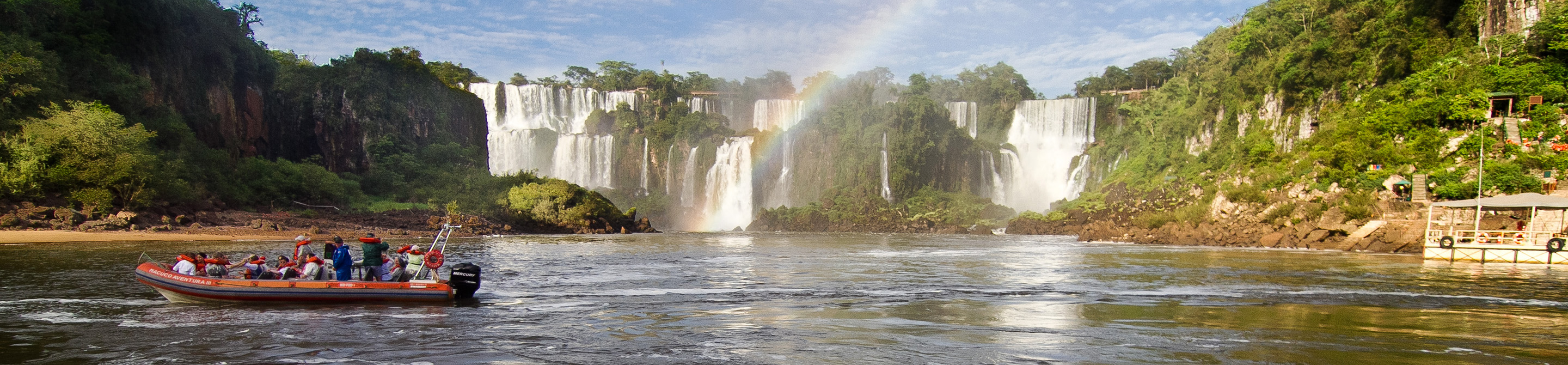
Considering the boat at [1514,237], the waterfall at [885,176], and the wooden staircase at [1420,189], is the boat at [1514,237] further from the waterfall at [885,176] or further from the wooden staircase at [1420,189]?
the waterfall at [885,176]

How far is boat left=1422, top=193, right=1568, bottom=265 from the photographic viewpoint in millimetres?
23969

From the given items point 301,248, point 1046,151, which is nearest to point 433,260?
point 301,248

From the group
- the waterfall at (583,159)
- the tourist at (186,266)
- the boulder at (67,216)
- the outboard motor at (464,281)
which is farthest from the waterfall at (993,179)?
the tourist at (186,266)

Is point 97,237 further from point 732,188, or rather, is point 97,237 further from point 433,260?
point 732,188

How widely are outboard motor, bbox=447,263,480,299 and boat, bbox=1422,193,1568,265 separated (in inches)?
1027

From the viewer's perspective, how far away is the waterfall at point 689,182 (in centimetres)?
7750

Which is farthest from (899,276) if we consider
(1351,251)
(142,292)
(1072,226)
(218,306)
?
(1072,226)

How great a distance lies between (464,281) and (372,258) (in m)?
1.61

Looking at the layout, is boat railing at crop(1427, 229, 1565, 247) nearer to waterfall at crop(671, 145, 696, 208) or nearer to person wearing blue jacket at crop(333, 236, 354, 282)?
person wearing blue jacket at crop(333, 236, 354, 282)

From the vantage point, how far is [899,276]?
21109mm

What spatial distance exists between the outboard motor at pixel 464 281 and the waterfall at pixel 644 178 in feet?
217

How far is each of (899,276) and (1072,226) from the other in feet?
122

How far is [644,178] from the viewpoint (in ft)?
269

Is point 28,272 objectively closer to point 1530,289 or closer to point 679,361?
point 679,361
